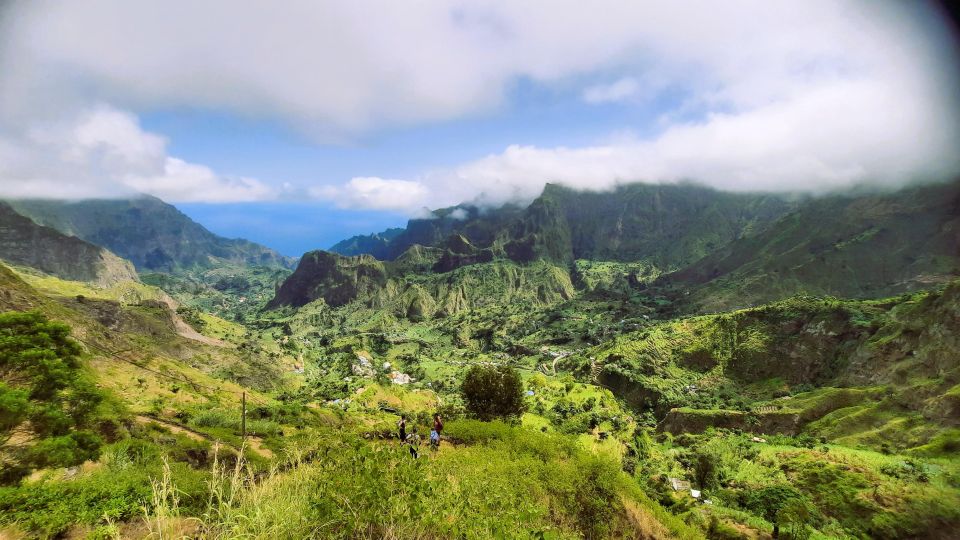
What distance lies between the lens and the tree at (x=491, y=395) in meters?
45.5

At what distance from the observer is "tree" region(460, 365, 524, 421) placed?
45531 mm

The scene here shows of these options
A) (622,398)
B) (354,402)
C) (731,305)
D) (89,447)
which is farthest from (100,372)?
(731,305)

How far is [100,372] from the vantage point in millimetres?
59969

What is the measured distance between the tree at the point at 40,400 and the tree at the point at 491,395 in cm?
3176

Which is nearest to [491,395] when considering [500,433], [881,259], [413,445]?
[500,433]

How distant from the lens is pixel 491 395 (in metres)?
45.9

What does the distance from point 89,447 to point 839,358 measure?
384ft

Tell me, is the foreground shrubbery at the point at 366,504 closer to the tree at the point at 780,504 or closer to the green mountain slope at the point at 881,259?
the tree at the point at 780,504

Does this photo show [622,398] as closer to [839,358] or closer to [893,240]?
[839,358]

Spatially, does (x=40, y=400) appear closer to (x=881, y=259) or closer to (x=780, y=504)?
(x=780, y=504)

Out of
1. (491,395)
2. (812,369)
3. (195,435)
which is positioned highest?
(491,395)

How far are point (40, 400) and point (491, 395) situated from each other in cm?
3507

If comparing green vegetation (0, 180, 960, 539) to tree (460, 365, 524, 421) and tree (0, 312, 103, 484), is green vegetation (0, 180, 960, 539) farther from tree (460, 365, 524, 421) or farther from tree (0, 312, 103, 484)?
tree (460, 365, 524, 421)

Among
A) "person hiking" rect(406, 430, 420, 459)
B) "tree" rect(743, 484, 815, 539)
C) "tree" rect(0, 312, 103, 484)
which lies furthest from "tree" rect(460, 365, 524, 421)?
"tree" rect(0, 312, 103, 484)
